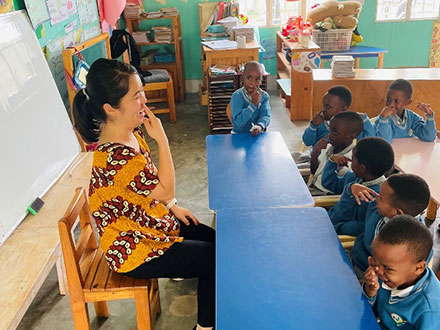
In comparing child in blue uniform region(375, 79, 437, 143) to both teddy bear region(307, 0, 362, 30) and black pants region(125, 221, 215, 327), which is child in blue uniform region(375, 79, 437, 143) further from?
teddy bear region(307, 0, 362, 30)

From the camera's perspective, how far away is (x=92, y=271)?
177cm

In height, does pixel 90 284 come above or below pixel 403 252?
below

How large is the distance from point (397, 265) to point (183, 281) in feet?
4.67

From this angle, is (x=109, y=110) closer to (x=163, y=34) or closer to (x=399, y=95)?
(x=399, y=95)

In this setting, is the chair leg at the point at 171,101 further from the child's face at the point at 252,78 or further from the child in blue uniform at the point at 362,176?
the child in blue uniform at the point at 362,176

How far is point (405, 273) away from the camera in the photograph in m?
1.29

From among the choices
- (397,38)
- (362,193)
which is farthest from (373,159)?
(397,38)

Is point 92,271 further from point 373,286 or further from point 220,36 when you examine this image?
point 220,36

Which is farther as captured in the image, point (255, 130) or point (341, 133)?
point (255, 130)

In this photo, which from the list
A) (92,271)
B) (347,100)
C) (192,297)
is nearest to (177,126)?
(347,100)

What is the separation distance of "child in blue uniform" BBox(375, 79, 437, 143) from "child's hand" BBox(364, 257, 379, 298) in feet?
4.65

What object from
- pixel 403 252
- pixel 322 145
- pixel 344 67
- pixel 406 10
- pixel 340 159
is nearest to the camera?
pixel 403 252

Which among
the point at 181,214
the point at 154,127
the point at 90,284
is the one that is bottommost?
the point at 90,284

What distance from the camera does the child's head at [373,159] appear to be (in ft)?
6.22
